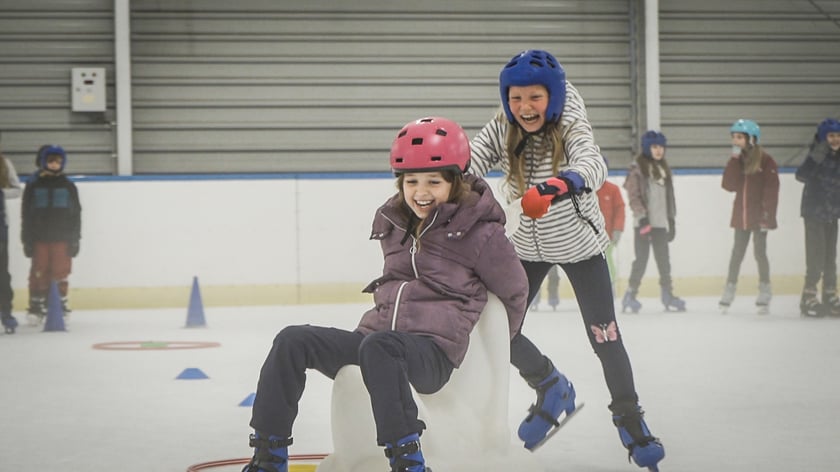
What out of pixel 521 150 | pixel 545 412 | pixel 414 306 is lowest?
pixel 545 412

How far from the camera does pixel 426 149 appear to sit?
2.61 metres

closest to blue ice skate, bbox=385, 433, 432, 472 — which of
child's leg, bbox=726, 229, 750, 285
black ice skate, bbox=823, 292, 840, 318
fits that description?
black ice skate, bbox=823, 292, 840, 318

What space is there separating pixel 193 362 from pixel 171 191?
420 cm

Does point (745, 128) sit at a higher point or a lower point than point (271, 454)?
higher

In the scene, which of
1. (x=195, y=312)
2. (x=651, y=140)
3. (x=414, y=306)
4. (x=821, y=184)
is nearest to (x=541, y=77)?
(x=414, y=306)

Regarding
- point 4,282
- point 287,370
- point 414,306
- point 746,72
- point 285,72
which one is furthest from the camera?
point 746,72

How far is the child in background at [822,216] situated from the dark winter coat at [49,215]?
4.86 metres

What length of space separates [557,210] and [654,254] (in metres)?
6.24

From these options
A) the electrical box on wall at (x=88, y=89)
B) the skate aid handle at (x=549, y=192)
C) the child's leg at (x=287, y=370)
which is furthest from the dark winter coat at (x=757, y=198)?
the child's leg at (x=287, y=370)

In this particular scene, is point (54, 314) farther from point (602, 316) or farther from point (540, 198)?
point (540, 198)

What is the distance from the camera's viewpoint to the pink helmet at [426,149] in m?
2.61

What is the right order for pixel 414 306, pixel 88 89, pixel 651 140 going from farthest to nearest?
1. pixel 88 89
2. pixel 651 140
3. pixel 414 306

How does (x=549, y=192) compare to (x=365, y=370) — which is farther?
(x=549, y=192)

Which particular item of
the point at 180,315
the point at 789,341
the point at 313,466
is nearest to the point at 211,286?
the point at 180,315
